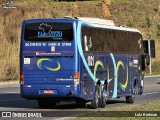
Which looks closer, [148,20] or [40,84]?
[40,84]

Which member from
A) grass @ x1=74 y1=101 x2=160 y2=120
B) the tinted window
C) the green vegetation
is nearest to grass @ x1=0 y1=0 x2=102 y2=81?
the tinted window

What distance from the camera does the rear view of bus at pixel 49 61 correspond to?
20.7 meters

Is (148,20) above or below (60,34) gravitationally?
above

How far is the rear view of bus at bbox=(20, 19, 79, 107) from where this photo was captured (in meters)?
20.7

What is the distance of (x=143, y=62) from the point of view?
27.7 metres

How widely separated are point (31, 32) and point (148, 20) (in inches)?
2418

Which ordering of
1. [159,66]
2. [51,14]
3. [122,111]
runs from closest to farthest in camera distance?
[122,111] < [51,14] < [159,66]

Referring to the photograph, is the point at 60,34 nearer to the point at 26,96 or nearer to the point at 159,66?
the point at 26,96

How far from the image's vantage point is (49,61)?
20938mm

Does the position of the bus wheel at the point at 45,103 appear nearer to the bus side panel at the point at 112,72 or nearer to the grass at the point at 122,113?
the bus side panel at the point at 112,72

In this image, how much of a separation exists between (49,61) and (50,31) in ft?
3.41

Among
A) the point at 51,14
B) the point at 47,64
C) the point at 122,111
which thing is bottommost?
the point at 122,111

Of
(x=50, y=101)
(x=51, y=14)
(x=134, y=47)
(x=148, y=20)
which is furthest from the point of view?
(x=148, y=20)

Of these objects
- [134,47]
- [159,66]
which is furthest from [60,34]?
[159,66]
